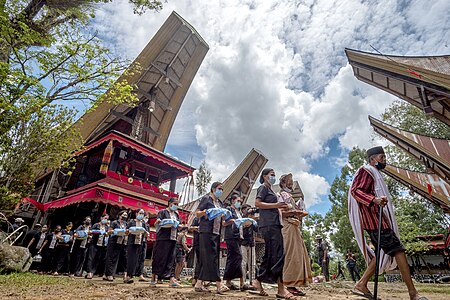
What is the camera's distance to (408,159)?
17.8 meters

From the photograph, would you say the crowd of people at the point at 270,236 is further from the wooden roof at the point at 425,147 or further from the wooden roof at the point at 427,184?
the wooden roof at the point at 427,184

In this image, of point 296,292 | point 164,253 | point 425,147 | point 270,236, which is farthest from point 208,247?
point 425,147

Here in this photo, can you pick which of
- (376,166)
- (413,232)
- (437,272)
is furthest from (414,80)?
(437,272)

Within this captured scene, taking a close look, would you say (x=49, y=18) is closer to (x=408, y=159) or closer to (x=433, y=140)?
(x=433, y=140)

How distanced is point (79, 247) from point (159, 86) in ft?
33.6

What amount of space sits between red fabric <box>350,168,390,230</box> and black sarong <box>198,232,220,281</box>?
215 centimetres

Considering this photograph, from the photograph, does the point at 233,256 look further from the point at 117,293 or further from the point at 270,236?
the point at 117,293

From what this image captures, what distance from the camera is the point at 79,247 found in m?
8.59

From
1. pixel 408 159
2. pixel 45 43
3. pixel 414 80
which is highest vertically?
pixel 408 159

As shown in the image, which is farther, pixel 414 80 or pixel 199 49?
pixel 199 49

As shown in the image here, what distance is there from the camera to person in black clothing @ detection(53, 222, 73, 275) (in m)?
8.58

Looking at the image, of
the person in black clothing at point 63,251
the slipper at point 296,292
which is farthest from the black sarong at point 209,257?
the person in black clothing at point 63,251

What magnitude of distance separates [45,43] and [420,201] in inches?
904

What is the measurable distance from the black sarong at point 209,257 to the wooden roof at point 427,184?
968cm
